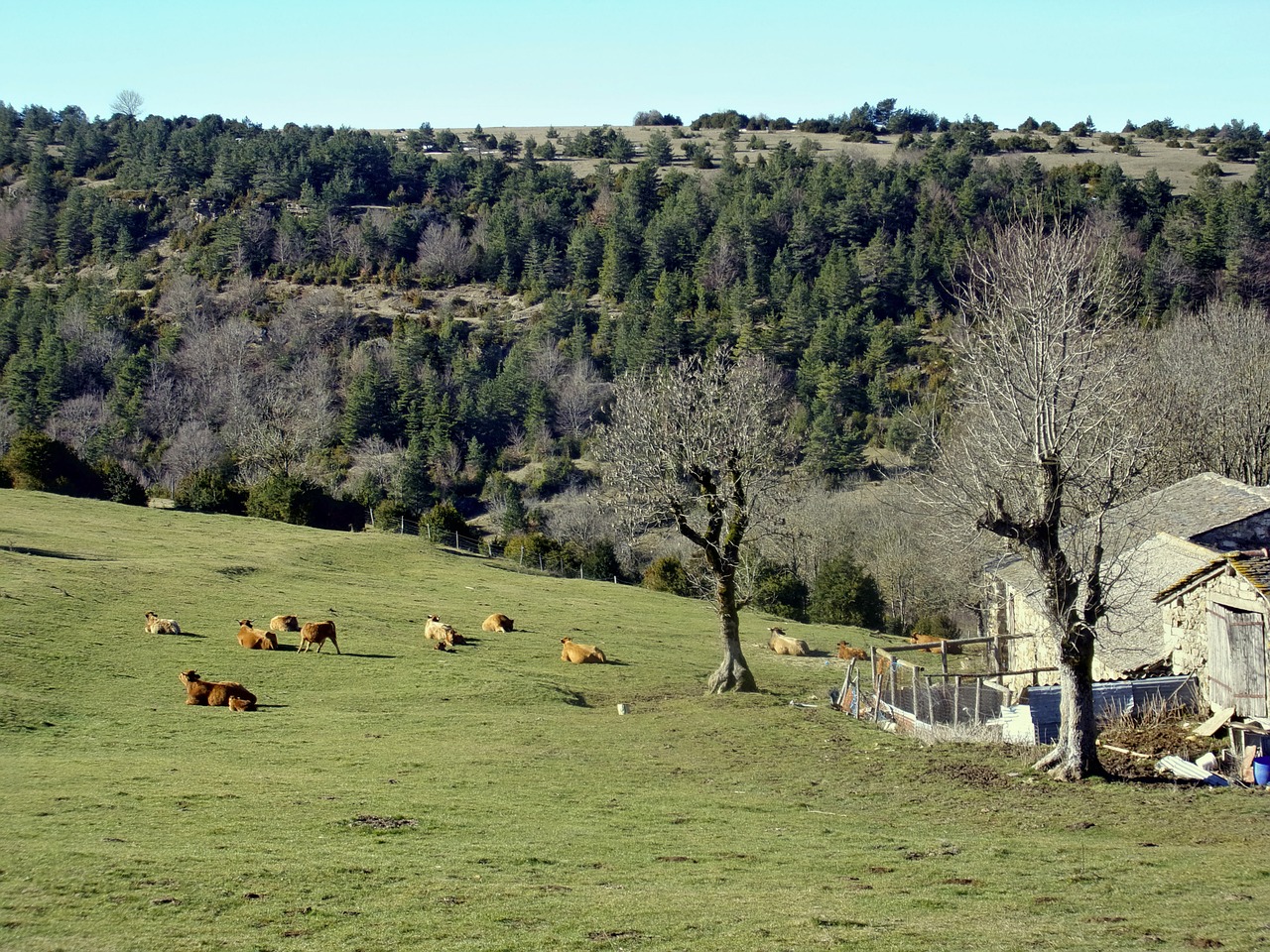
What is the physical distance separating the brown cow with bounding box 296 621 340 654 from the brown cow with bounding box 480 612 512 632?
7.66 m

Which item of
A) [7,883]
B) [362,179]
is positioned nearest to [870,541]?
[7,883]

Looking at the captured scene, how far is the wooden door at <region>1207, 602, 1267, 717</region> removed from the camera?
84.2 ft

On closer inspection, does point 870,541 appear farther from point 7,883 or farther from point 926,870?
point 7,883

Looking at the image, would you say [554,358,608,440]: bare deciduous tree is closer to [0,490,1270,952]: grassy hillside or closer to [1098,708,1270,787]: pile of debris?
[0,490,1270,952]: grassy hillside

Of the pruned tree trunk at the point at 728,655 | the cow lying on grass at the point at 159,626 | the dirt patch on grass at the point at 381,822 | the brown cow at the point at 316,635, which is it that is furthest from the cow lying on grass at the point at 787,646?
the dirt patch on grass at the point at 381,822

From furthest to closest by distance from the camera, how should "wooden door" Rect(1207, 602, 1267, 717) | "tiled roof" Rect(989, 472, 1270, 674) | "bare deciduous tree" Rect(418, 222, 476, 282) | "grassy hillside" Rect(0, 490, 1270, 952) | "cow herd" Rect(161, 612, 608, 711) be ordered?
"bare deciduous tree" Rect(418, 222, 476, 282) < "tiled roof" Rect(989, 472, 1270, 674) < "cow herd" Rect(161, 612, 608, 711) < "wooden door" Rect(1207, 602, 1267, 717) < "grassy hillside" Rect(0, 490, 1270, 952)

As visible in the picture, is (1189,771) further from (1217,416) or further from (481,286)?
(481,286)

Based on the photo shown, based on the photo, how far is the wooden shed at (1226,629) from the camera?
25.7 m

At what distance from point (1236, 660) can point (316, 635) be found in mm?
25053

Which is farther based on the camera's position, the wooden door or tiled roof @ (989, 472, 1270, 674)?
tiled roof @ (989, 472, 1270, 674)

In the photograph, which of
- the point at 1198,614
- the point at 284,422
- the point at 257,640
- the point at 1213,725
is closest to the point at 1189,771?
the point at 1213,725

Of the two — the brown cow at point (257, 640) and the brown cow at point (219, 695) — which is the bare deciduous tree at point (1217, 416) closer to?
the brown cow at point (257, 640)

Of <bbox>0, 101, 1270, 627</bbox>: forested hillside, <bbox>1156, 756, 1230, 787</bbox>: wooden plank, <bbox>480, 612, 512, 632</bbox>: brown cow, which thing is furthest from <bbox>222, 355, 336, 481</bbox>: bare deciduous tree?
<bbox>1156, 756, 1230, 787</bbox>: wooden plank

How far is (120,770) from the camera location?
19406 millimetres
